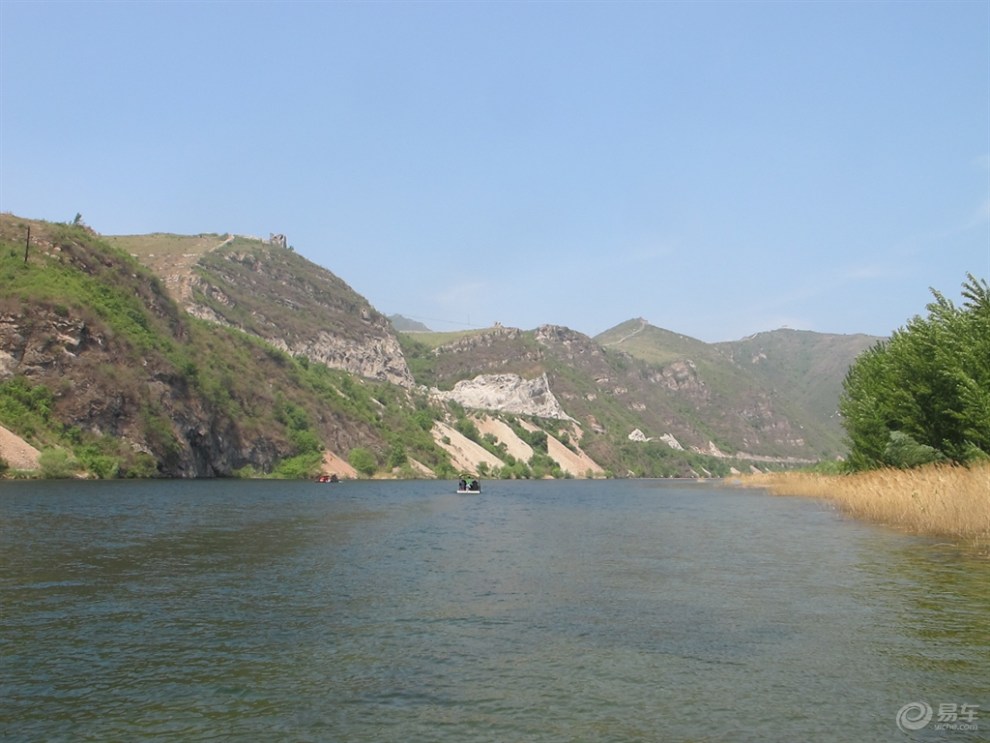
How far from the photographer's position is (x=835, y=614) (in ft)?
63.9

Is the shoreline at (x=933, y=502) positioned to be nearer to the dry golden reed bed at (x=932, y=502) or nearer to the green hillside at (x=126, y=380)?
the dry golden reed bed at (x=932, y=502)

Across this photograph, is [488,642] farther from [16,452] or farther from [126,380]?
[126,380]

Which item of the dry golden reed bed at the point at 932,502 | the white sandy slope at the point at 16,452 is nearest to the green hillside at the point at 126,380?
the white sandy slope at the point at 16,452

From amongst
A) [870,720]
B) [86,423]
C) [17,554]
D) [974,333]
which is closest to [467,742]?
[870,720]

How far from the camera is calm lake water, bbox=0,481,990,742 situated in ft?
37.9

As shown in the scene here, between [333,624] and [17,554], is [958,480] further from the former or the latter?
[17,554]

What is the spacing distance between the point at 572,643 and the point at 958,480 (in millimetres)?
27906

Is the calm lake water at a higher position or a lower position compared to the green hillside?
lower

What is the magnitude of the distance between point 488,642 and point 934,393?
4781cm

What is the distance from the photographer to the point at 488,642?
655 inches

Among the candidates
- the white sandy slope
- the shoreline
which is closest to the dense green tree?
the shoreline

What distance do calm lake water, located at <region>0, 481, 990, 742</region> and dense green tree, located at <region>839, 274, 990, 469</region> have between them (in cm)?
1461

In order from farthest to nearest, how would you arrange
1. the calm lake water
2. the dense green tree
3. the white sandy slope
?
the white sandy slope < the dense green tree < the calm lake water

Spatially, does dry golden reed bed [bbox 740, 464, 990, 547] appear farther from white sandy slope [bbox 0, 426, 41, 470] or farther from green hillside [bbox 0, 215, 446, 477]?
green hillside [bbox 0, 215, 446, 477]
